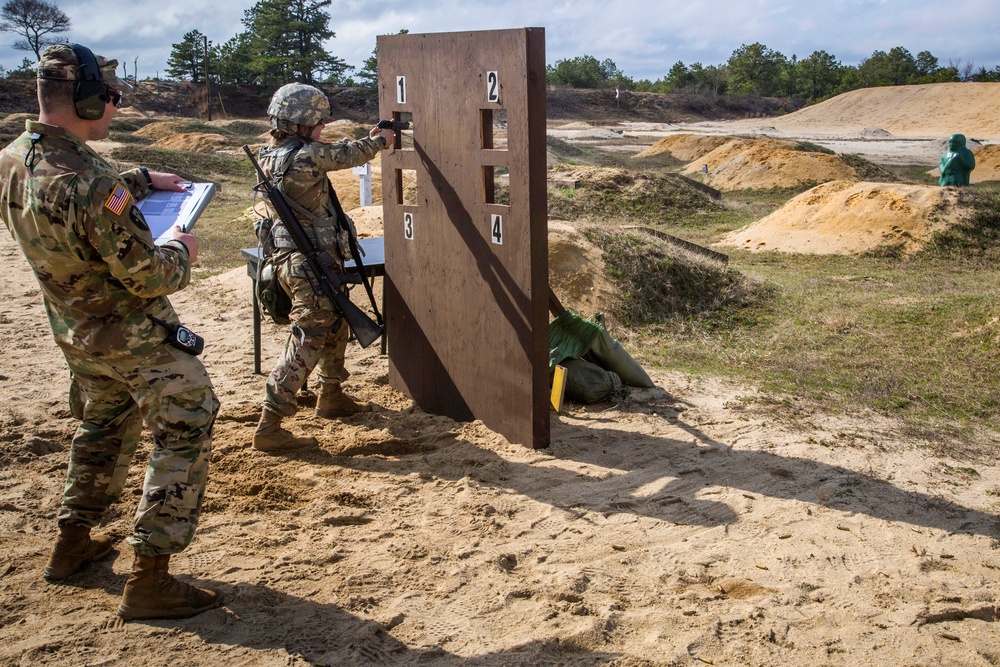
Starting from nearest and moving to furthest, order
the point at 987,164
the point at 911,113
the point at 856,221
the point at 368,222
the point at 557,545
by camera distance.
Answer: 1. the point at 557,545
2. the point at 368,222
3. the point at 856,221
4. the point at 987,164
5. the point at 911,113

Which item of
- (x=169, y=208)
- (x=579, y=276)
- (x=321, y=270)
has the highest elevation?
(x=169, y=208)

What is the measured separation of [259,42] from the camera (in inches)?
2003

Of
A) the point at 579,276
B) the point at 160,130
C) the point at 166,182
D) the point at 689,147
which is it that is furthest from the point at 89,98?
the point at 160,130

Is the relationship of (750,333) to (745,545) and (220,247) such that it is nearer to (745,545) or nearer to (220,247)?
(745,545)

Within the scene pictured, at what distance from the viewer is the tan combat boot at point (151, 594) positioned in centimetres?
311

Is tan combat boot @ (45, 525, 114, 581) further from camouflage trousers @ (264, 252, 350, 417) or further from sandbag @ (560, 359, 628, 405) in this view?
sandbag @ (560, 359, 628, 405)

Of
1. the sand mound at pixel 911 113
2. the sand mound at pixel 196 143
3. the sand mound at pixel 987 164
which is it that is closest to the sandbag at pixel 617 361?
the sand mound at pixel 987 164

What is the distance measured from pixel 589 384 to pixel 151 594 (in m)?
3.05

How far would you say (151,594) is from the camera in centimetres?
312

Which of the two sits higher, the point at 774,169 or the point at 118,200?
the point at 774,169

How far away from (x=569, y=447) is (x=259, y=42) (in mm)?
50945

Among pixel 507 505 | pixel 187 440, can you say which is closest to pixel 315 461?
pixel 507 505

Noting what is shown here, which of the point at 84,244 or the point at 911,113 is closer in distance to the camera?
the point at 84,244

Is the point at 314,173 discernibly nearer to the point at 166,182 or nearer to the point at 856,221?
the point at 166,182
